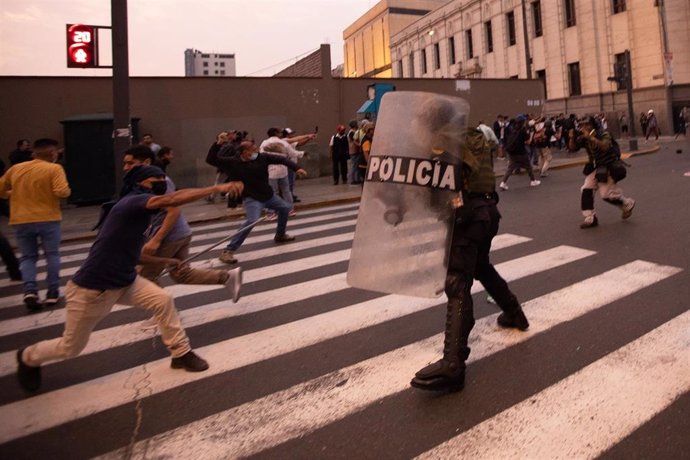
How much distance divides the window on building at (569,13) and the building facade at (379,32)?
25782 mm

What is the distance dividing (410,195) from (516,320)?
1.58m

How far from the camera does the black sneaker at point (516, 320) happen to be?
4.49 meters

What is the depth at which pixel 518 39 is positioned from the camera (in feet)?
141

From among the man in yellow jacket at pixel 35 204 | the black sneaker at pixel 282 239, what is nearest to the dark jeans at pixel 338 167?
the black sneaker at pixel 282 239

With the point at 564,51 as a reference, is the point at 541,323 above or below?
below

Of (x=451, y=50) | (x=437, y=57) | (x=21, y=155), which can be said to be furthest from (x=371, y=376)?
(x=437, y=57)

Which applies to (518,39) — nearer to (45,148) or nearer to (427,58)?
(427,58)

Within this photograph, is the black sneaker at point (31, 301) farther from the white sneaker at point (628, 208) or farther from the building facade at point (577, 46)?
the building facade at point (577, 46)

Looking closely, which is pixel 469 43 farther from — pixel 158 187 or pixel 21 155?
pixel 158 187

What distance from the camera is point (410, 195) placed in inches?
144

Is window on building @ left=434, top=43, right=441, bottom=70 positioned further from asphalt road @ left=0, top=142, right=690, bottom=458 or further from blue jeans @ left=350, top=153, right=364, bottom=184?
asphalt road @ left=0, top=142, right=690, bottom=458

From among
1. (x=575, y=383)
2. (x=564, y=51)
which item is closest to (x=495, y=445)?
(x=575, y=383)

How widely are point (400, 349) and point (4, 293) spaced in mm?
5355

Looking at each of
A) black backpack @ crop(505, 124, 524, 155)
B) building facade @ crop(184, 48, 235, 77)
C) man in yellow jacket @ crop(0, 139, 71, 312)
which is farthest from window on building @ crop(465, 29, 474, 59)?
building facade @ crop(184, 48, 235, 77)
